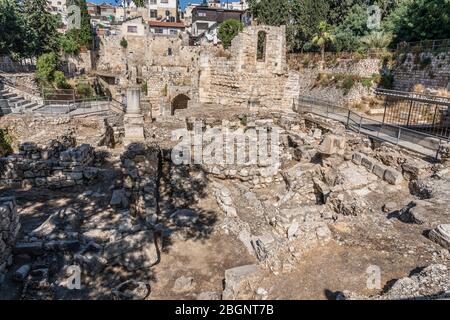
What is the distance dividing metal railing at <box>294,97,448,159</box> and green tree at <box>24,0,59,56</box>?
89.5 ft

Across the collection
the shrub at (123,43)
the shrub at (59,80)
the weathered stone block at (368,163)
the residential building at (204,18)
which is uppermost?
the residential building at (204,18)

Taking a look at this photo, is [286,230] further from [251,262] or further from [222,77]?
[222,77]

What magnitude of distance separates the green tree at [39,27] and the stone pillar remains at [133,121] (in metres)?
23.7

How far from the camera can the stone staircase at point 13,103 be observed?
17672 millimetres

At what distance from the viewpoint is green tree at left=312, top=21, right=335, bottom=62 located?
31938 millimetres

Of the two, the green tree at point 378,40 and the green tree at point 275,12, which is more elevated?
the green tree at point 275,12

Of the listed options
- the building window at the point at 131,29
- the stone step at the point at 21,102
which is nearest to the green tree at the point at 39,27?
the stone step at the point at 21,102

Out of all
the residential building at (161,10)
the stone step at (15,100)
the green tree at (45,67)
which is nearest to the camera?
the stone step at (15,100)

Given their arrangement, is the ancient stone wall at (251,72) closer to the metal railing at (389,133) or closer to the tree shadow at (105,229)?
the metal railing at (389,133)

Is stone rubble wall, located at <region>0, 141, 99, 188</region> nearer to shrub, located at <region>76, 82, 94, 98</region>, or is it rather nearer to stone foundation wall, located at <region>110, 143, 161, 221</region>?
stone foundation wall, located at <region>110, 143, 161, 221</region>

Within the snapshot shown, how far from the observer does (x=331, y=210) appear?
8664mm

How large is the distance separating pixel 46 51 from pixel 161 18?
35.9m

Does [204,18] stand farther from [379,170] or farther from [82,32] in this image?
[379,170]

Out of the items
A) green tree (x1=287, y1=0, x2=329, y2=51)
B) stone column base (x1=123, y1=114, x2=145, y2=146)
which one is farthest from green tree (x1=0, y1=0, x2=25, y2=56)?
green tree (x1=287, y1=0, x2=329, y2=51)
